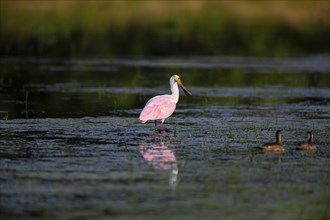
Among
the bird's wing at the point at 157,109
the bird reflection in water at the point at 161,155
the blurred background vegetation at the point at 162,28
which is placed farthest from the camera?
the blurred background vegetation at the point at 162,28

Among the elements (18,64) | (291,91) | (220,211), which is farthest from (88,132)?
(18,64)

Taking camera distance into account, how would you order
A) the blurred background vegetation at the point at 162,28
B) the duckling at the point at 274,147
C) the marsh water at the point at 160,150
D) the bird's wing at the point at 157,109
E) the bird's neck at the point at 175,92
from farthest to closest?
the blurred background vegetation at the point at 162,28 → the bird's neck at the point at 175,92 → the bird's wing at the point at 157,109 → the duckling at the point at 274,147 → the marsh water at the point at 160,150

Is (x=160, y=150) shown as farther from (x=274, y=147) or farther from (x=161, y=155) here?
(x=274, y=147)

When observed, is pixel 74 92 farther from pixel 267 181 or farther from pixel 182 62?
pixel 267 181

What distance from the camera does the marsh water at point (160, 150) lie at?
10.9 m

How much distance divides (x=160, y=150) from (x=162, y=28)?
27101mm

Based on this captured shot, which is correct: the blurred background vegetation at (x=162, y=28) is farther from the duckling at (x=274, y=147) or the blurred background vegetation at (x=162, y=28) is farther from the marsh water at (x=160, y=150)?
the duckling at (x=274, y=147)

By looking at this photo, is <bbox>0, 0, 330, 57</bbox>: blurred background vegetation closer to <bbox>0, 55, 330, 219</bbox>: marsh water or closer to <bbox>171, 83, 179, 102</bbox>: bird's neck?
<bbox>0, 55, 330, 219</bbox>: marsh water

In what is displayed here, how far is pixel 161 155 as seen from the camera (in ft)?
45.8

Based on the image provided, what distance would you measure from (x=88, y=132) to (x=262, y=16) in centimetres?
3203

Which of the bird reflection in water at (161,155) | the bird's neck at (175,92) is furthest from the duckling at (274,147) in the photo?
the bird's neck at (175,92)

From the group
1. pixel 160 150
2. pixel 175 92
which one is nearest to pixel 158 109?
pixel 175 92

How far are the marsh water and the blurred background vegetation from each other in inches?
340

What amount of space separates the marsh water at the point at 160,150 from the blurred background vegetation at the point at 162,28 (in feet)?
28.4
